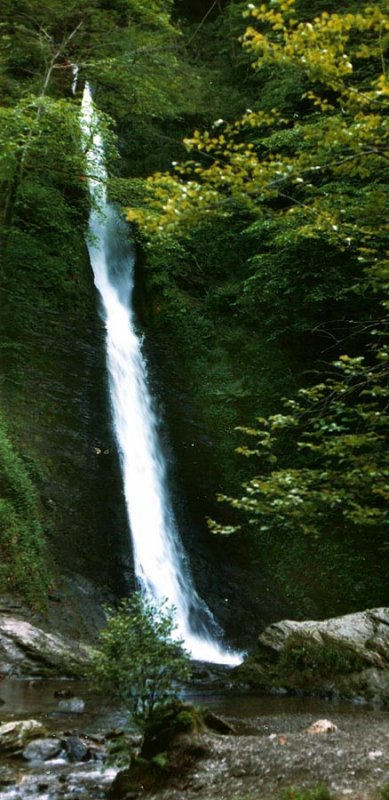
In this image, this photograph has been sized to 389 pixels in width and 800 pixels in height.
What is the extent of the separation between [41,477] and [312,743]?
9549 mm

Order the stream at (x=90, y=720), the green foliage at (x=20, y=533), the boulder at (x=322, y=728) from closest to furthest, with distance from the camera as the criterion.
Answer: the stream at (x=90, y=720)
the boulder at (x=322, y=728)
the green foliage at (x=20, y=533)

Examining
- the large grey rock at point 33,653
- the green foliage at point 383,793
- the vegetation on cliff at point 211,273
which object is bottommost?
the green foliage at point 383,793

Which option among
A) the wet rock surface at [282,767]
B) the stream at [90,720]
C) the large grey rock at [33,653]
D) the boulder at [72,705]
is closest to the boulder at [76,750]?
the stream at [90,720]

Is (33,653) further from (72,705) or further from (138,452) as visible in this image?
(138,452)

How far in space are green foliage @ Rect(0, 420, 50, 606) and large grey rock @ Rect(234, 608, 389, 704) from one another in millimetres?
3767

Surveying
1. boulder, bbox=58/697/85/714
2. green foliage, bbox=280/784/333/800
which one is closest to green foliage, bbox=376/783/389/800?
green foliage, bbox=280/784/333/800

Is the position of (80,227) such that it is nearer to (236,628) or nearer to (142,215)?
(236,628)

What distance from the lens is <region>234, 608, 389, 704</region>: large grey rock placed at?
1116 centimetres

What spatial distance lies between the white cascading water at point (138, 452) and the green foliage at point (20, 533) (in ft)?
7.24

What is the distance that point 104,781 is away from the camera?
6148 millimetres

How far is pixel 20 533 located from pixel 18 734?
6164 millimetres

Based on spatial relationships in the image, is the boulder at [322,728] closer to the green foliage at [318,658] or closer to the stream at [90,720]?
the stream at [90,720]

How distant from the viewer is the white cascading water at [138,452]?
14562mm

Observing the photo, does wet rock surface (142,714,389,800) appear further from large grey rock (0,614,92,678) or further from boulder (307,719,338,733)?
large grey rock (0,614,92,678)
